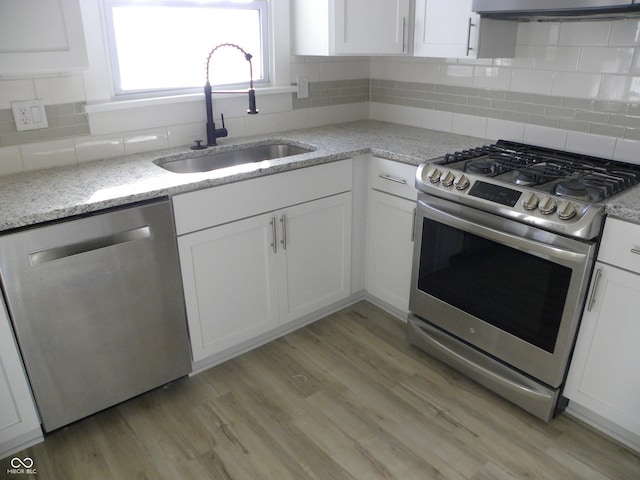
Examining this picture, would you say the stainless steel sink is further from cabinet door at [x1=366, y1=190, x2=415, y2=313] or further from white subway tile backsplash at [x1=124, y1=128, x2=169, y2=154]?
cabinet door at [x1=366, y1=190, x2=415, y2=313]

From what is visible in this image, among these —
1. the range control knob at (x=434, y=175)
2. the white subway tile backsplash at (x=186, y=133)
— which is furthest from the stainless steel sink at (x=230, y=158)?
the range control knob at (x=434, y=175)

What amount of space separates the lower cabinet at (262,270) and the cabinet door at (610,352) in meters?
1.19

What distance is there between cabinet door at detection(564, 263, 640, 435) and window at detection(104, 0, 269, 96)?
2.01 m

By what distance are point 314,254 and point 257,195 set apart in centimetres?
49

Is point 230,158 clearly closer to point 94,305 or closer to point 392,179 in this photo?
point 392,179

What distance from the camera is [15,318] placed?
5.59ft

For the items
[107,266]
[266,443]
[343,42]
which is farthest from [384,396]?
[343,42]

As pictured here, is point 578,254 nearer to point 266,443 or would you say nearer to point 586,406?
point 586,406

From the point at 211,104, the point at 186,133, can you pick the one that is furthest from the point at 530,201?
the point at 186,133

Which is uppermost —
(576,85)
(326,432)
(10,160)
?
(576,85)

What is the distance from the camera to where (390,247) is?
8.48ft

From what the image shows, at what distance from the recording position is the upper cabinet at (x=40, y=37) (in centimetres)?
172

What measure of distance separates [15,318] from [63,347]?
0.20m

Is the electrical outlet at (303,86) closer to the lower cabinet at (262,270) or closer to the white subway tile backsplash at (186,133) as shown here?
the white subway tile backsplash at (186,133)
